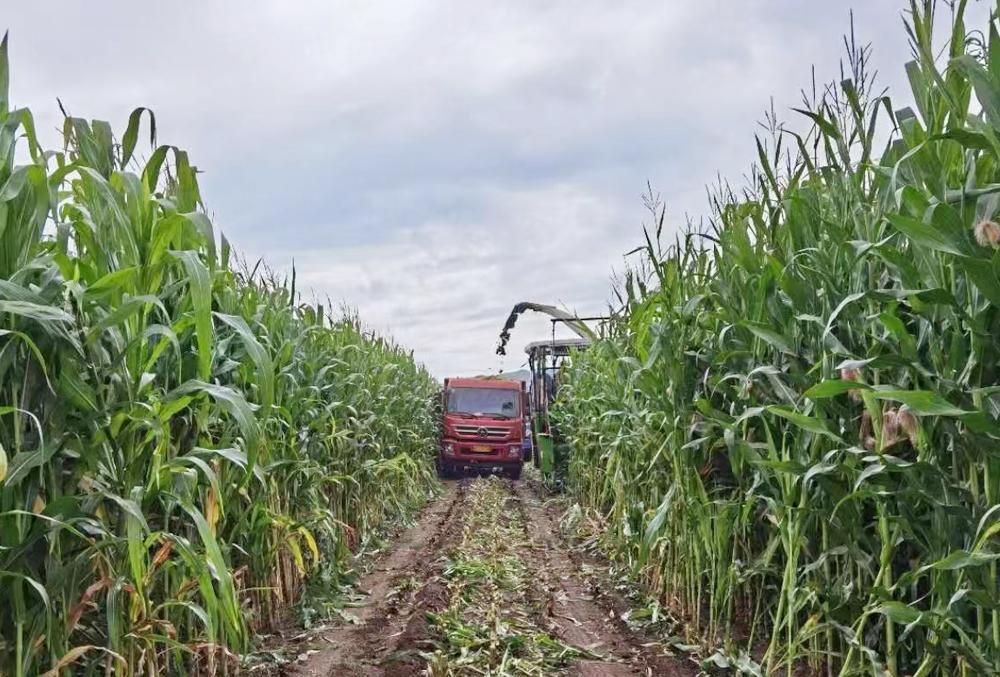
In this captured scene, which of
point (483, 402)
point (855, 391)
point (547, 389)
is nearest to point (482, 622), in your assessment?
point (855, 391)

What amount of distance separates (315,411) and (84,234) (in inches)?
141

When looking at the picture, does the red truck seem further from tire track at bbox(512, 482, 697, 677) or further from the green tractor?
tire track at bbox(512, 482, 697, 677)

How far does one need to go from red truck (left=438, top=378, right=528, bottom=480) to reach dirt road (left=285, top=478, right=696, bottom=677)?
781 centimetres

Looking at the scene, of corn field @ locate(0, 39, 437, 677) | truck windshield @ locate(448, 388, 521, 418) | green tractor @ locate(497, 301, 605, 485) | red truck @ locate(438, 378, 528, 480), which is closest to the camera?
corn field @ locate(0, 39, 437, 677)

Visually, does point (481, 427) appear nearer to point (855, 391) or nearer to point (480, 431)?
point (480, 431)

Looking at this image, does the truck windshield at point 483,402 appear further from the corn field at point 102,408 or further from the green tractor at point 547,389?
the corn field at point 102,408

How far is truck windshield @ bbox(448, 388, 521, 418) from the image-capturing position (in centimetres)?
1703

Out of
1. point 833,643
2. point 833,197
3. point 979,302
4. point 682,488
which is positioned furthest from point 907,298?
point 682,488

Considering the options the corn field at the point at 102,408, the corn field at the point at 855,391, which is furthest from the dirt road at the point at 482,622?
the corn field at the point at 102,408

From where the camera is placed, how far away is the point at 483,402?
56.4 ft

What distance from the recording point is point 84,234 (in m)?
2.41

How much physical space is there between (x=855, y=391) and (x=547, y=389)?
11.9 m

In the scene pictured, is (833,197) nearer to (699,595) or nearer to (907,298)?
(907,298)

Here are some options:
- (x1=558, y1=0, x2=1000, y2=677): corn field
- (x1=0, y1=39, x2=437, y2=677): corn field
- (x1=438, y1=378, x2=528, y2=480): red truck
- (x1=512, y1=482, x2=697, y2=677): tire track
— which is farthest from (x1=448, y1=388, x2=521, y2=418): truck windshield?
(x1=0, y1=39, x2=437, y2=677): corn field
